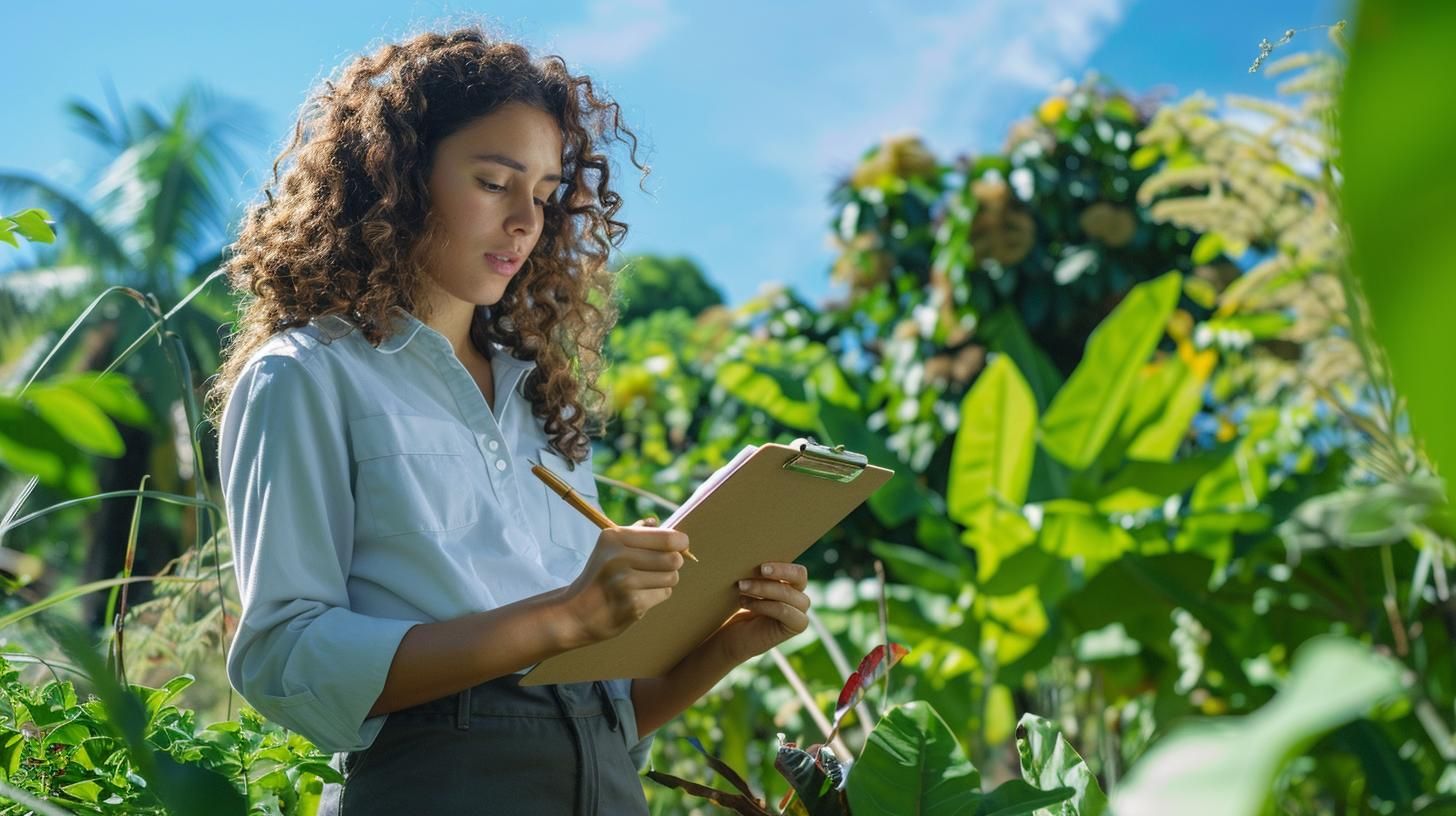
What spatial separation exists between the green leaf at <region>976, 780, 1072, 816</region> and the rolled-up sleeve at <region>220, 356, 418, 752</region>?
1.72ft

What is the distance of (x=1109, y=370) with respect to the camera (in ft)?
10.2

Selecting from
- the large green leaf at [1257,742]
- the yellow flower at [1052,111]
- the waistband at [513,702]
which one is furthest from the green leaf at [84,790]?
the yellow flower at [1052,111]

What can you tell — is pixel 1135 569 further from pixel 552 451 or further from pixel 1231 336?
pixel 552 451

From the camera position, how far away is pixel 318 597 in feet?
3.66

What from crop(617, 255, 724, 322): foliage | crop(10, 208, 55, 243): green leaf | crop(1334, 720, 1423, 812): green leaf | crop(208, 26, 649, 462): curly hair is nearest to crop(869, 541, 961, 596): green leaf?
crop(1334, 720, 1423, 812): green leaf

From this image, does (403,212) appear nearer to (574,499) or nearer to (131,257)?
(574,499)

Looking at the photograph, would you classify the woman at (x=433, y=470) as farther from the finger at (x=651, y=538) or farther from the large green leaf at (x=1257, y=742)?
the large green leaf at (x=1257, y=742)

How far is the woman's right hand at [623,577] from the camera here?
101 cm

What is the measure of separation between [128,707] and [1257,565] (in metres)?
3.53

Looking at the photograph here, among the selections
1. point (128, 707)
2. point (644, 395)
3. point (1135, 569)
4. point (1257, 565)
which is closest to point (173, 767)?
point (128, 707)

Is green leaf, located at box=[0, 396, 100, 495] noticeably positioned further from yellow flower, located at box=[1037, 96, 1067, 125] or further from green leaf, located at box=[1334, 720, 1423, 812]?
yellow flower, located at box=[1037, 96, 1067, 125]

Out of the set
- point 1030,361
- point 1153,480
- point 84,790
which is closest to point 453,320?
point 84,790

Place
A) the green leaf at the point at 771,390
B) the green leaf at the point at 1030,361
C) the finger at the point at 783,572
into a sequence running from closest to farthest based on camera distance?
1. the finger at the point at 783,572
2. the green leaf at the point at 771,390
3. the green leaf at the point at 1030,361

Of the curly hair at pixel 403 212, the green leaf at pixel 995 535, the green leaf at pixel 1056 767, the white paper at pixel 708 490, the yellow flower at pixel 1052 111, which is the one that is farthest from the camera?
the yellow flower at pixel 1052 111
